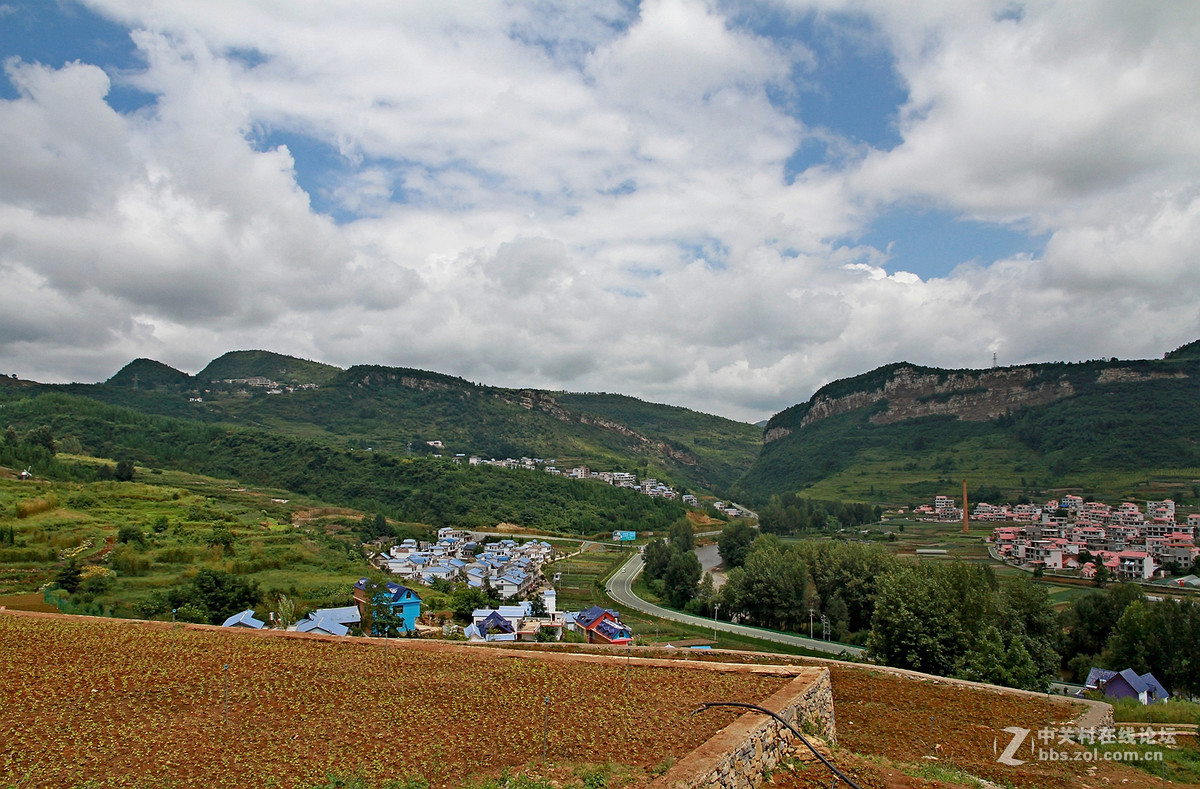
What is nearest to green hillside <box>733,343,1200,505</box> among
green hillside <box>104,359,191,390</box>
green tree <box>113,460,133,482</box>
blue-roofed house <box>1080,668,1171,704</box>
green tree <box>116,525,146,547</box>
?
blue-roofed house <box>1080,668,1171,704</box>

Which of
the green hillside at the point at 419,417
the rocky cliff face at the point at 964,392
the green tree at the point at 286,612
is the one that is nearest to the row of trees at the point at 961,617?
the green tree at the point at 286,612

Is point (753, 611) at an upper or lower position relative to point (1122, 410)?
lower

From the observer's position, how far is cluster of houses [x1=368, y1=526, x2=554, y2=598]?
4834 cm

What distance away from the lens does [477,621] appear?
32.4 meters

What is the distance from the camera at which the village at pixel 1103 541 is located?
52625mm

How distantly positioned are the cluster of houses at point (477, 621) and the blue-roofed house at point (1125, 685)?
19.9 metres

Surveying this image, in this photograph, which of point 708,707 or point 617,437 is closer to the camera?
point 708,707

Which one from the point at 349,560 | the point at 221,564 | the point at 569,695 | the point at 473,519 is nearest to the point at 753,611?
the point at 349,560

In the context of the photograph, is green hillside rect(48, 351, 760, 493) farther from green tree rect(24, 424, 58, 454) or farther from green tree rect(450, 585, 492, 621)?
green tree rect(450, 585, 492, 621)

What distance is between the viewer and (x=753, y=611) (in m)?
43.0

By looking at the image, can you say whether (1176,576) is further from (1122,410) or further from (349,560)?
(1122,410)

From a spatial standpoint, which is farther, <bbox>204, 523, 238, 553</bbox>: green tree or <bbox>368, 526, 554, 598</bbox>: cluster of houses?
<bbox>368, 526, 554, 598</bbox>: cluster of houses

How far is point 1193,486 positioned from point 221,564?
102 meters

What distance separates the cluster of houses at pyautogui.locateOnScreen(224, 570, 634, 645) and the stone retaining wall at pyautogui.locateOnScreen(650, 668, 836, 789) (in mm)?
15418
